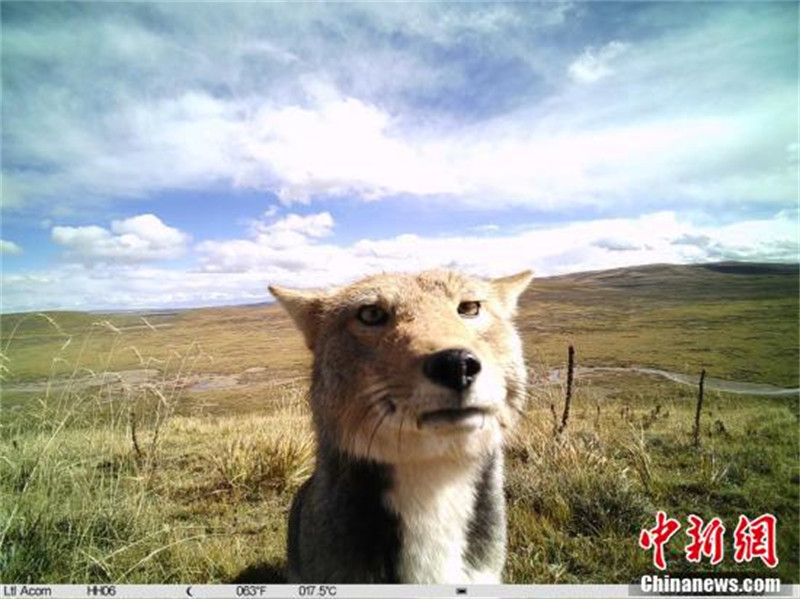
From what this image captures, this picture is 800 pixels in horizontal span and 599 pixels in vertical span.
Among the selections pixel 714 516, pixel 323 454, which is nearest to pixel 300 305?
pixel 323 454

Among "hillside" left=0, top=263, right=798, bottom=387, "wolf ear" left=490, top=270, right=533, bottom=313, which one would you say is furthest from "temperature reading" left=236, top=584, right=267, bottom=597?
"wolf ear" left=490, top=270, right=533, bottom=313

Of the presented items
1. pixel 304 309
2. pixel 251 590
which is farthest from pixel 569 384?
pixel 251 590

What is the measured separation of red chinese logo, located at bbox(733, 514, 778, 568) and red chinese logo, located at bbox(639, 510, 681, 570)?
289 millimetres

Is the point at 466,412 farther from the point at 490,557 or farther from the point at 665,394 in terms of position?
the point at 665,394

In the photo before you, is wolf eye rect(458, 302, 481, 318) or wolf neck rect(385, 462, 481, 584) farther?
wolf eye rect(458, 302, 481, 318)

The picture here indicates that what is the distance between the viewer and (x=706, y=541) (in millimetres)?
2896

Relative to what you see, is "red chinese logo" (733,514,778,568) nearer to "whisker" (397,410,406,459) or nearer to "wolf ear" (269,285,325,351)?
"whisker" (397,410,406,459)

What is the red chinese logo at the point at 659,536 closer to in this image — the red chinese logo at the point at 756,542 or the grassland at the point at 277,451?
the grassland at the point at 277,451

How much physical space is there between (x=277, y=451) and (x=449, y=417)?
2822 millimetres

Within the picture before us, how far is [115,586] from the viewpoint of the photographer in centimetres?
286

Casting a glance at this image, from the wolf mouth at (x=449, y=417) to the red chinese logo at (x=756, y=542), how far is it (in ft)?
6.06

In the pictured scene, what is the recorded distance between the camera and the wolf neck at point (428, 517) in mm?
2291

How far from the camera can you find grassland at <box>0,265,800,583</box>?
3.18 m
